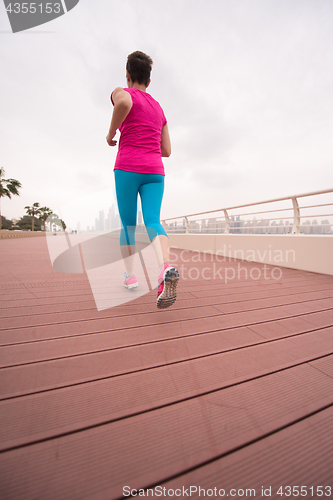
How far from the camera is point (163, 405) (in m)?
0.60

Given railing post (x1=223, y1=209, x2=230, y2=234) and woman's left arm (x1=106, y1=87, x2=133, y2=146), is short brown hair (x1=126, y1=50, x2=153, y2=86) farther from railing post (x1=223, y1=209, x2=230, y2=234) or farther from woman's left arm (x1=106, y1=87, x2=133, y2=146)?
railing post (x1=223, y1=209, x2=230, y2=234)

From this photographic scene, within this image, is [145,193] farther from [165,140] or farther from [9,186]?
[9,186]

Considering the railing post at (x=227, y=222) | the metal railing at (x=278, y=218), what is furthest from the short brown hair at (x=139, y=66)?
the railing post at (x=227, y=222)

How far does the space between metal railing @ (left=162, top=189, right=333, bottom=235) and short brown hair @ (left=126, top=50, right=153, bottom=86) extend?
2429 millimetres

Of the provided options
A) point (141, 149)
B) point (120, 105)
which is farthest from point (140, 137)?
point (120, 105)

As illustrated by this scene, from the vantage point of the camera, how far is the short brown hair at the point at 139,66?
140cm

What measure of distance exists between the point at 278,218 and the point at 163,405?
3.63 metres

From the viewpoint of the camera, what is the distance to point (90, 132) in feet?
66.7

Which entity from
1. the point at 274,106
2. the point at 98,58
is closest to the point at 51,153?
the point at 98,58

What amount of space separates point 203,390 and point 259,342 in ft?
1.43

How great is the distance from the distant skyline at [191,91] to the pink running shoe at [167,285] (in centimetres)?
213

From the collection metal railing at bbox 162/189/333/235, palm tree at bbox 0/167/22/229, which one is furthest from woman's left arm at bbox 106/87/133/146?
palm tree at bbox 0/167/22/229

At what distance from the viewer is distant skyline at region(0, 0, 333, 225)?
32.3 feet

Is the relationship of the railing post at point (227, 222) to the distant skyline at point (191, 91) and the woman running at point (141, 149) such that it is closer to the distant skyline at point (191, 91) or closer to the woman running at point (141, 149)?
the distant skyline at point (191, 91)
